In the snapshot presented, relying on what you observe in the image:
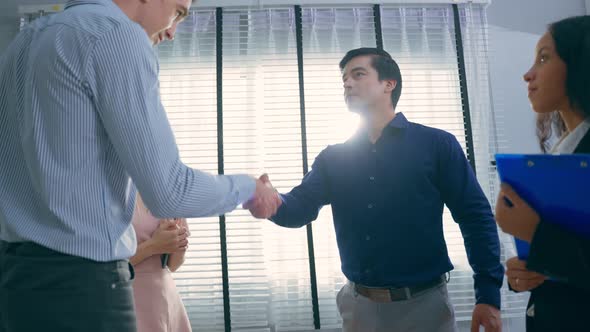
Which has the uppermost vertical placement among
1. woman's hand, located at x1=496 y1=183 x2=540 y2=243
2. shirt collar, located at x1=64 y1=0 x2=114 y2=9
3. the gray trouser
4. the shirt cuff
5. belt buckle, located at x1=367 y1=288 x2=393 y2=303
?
shirt collar, located at x1=64 y1=0 x2=114 y2=9

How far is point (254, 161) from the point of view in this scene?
2.81 meters

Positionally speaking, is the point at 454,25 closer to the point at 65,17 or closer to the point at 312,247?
the point at 312,247

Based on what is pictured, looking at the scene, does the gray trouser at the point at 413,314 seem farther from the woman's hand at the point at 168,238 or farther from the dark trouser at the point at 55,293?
the dark trouser at the point at 55,293

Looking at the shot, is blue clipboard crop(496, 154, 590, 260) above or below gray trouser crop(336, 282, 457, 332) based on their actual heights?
above

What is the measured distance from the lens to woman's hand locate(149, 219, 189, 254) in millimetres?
1698

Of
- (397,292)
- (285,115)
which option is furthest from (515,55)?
(397,292)

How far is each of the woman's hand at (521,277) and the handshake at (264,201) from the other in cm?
67

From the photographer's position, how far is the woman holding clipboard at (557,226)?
937 millimetres

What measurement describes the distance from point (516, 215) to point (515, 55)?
2.38m

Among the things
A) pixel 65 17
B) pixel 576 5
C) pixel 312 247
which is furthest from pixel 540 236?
pixel 576 5

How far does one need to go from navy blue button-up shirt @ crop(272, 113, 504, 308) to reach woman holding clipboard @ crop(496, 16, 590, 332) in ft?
1.68

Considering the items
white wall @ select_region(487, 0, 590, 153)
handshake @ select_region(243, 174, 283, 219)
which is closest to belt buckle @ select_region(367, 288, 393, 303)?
handshake @ select_region(243, 174, 283, 219)

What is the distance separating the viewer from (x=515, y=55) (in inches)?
119

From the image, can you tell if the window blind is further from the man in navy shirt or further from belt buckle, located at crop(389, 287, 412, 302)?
belt buckle, located at crop(389, 287, 412, 302)
